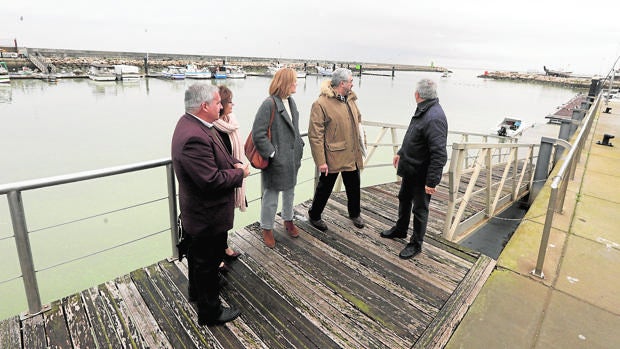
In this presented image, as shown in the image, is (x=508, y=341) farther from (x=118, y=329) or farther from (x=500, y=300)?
(x=118, y=329)

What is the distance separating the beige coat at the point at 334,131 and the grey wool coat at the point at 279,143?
180 millimetres

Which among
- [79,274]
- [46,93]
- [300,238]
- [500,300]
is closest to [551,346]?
[500,300]

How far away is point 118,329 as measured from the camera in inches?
79.0

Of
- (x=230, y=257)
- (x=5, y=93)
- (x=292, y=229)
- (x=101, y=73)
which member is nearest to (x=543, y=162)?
(x=292, y=229)

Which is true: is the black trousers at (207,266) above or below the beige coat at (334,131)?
below

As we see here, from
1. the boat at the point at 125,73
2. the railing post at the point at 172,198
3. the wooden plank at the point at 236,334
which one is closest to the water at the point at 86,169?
the railing post at the point at 172,198

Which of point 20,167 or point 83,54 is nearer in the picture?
point 20,167

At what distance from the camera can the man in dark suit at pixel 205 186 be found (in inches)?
65.5

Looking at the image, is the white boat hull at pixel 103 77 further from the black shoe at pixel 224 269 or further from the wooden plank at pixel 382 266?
the black shoe at pixel 224 269

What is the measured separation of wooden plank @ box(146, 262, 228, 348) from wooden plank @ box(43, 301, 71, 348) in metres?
0.54

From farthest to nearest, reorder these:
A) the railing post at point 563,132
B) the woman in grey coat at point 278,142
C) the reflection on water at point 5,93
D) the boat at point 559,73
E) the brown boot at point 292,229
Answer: the boat at point 559,73
the reflection on water at point 5,93
the railing post at point 563,132
the brown boot at point 292,229
the woman in grey coat at point 278,142

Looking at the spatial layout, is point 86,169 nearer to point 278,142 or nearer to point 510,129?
point 278,142

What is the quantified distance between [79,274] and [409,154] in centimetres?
493

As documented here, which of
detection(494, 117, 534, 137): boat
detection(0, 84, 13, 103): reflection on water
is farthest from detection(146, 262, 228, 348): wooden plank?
detection(0, 84, 13, 103): reflection on water
